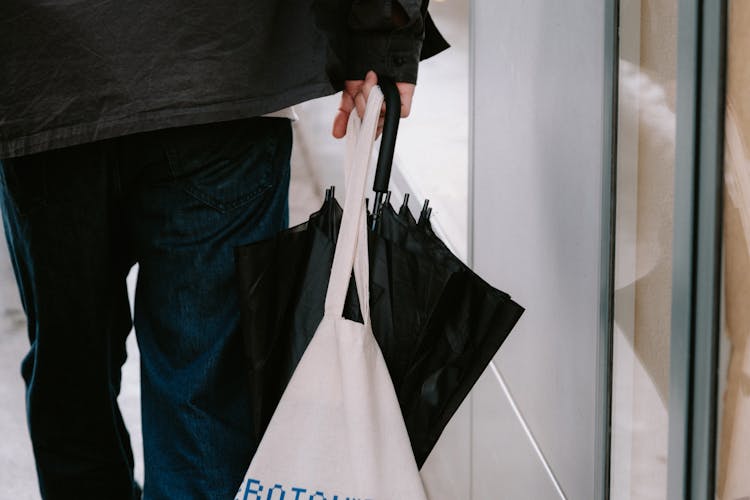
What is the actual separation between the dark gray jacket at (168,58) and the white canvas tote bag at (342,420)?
0.15 meters

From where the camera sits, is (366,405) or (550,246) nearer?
(366,405)

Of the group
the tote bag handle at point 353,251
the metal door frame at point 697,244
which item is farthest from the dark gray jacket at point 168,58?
the metal door frame at point 697,244

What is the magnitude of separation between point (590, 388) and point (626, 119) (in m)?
0.31

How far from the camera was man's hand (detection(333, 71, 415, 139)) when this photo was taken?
1000mm

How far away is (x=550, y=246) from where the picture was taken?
44.9 inches

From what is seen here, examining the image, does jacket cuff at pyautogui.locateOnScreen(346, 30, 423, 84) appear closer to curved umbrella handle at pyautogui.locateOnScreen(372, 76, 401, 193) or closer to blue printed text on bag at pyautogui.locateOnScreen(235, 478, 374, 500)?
curved umbrella handle at pyautogui.locateOnScreen(372, 76, 401, 193)

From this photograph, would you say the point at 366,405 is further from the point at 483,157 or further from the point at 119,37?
the point at 483,157

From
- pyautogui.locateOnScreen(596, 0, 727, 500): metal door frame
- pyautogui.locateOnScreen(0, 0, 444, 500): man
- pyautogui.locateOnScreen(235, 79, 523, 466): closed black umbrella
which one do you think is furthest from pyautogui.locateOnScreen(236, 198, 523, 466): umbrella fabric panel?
pyautogui.locateOnScreen(596, 0, 727, 500): metal door frame

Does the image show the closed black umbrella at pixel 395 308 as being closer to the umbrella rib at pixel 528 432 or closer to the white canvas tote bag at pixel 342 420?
the white canvas tote bag at pixel 342 420

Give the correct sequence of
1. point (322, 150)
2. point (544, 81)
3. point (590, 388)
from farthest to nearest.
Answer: point (322, 150), point (544, 81), point (590, 388)

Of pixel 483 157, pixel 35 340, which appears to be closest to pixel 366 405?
pixel 35 340

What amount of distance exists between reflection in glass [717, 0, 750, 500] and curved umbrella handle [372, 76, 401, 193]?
0.38 meters

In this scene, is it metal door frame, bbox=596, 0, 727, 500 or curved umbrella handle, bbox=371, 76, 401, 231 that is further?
curved umbrella handle, bbox=371, 76, 401, 231

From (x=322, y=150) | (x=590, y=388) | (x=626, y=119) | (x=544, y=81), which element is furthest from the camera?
(x=322, y=150)
